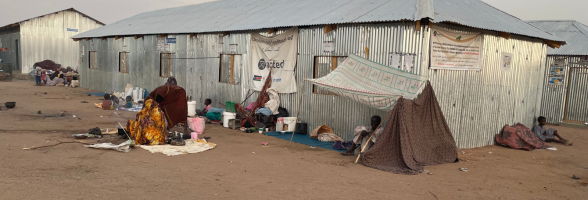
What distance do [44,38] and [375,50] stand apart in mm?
28682

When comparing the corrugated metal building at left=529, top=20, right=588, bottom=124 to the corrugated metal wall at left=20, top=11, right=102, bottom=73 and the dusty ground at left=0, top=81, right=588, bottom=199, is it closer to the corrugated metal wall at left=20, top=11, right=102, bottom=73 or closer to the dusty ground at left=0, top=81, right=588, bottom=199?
the dusty ground at left=0, top=81, right=588, bottom=199

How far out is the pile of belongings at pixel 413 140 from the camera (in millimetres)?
7051

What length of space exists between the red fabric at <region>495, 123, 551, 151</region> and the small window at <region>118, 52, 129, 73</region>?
15.5m

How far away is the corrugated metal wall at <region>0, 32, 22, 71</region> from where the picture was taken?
3007cm

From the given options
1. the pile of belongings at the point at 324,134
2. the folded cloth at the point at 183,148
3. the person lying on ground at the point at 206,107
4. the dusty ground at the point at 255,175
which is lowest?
the dusty ground at the point at 255,175

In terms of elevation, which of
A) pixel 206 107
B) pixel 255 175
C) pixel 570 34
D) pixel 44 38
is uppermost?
pixel 44 38

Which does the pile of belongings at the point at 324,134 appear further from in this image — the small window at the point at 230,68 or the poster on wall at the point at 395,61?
the small window at the point at 230,68

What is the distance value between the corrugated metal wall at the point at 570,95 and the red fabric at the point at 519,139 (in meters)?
5.55

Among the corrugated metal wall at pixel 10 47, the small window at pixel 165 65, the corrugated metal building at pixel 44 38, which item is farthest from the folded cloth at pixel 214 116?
the corrugated metal wall at pixel 10 47

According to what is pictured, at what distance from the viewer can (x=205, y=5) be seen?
19.0 m

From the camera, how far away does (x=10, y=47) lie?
31094mm

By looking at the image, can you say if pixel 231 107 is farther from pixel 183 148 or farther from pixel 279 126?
pixel 183 148

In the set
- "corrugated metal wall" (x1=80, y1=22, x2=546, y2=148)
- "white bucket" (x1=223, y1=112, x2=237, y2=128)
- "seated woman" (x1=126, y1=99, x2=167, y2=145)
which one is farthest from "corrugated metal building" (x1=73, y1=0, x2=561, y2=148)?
"seated woman" (x1=126, y1=99, x2=167, y2=145)

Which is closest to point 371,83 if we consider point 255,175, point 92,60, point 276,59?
point 255,175
